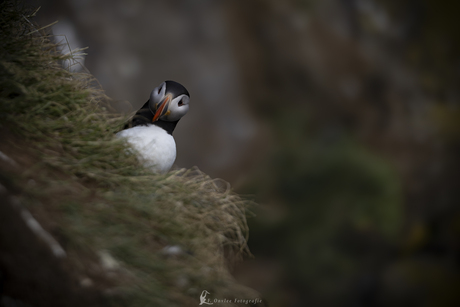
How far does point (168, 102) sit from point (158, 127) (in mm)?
85

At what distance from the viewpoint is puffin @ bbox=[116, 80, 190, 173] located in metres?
0.91

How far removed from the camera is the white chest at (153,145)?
34.9 inches

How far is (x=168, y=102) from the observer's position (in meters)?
1.02

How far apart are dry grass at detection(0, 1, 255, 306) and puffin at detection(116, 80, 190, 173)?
2.7 inches

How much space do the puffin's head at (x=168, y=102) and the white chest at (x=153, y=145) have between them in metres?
0.05

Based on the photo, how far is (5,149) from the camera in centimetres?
60
